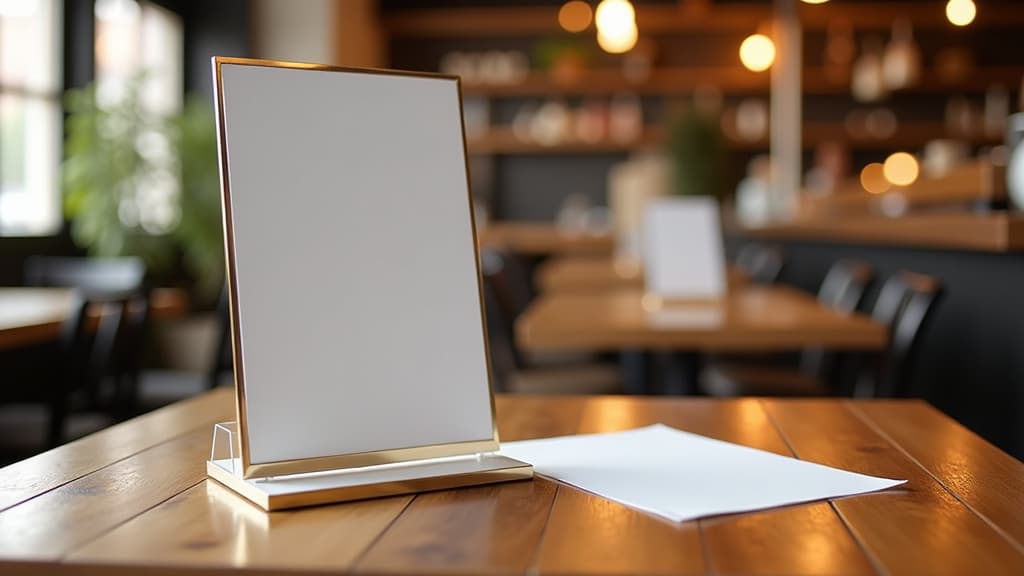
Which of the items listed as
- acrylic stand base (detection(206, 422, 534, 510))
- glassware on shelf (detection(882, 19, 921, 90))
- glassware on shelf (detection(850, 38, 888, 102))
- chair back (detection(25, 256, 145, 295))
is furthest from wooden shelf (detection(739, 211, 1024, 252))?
glassware on shelf (detection(882, 19, 921, 90))

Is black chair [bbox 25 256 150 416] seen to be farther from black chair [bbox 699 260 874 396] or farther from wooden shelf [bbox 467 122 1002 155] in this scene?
wooden shelf [bbox 467 122 1002 155]

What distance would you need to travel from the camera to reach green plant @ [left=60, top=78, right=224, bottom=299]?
6082mm

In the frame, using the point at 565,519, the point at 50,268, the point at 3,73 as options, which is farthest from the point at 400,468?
the point at 3,73

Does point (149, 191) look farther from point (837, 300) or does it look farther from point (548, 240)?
point (837, 300)

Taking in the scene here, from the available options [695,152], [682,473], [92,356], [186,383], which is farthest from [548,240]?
[682,473]

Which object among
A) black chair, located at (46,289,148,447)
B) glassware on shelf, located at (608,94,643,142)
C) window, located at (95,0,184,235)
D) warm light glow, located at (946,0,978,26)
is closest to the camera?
black chair, located at (46,289,148,447)

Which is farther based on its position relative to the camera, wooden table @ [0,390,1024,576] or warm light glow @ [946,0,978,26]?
warm light glow @ [946,0,978,26]

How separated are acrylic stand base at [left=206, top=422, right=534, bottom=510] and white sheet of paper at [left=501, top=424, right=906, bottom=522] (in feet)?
0.17

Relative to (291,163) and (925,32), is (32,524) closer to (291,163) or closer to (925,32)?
(291,163)

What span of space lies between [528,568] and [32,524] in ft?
1.14

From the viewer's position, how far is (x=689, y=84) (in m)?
9.71

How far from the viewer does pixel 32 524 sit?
75 centimetres

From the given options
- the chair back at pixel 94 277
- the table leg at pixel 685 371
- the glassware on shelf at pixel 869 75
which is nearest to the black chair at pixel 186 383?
the chair back at pixel 94 277

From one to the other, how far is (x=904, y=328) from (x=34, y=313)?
2.45m
